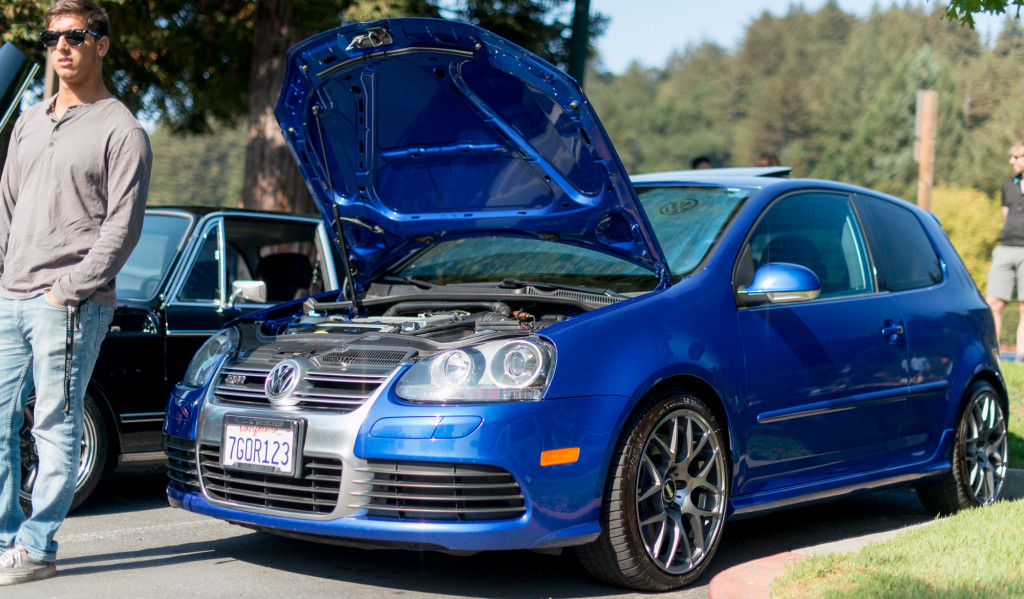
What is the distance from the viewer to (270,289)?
21.9ft

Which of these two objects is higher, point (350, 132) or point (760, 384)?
point (350, 132)

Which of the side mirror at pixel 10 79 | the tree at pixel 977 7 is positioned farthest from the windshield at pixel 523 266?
the tree at pixel 977 7

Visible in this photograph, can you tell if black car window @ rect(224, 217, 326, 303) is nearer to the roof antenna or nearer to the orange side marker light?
the roof antenna

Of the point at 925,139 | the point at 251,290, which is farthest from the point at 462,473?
the point at 925,139

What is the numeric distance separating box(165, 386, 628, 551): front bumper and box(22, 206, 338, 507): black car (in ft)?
6.14

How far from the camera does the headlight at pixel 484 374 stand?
367 centimetres

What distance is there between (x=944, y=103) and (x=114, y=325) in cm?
7185

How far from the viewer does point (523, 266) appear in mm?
5125

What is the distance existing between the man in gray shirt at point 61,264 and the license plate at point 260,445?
1.79 ft

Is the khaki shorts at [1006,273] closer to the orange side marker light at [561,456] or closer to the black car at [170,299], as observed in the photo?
the black car at [170,299]

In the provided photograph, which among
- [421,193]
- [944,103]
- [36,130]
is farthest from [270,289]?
[944,103]

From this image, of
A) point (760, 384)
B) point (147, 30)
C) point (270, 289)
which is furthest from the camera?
point (147, 30)

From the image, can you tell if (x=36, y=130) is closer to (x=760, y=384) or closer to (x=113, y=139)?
(x=113, y=139)

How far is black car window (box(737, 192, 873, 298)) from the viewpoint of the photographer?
4.88 m
